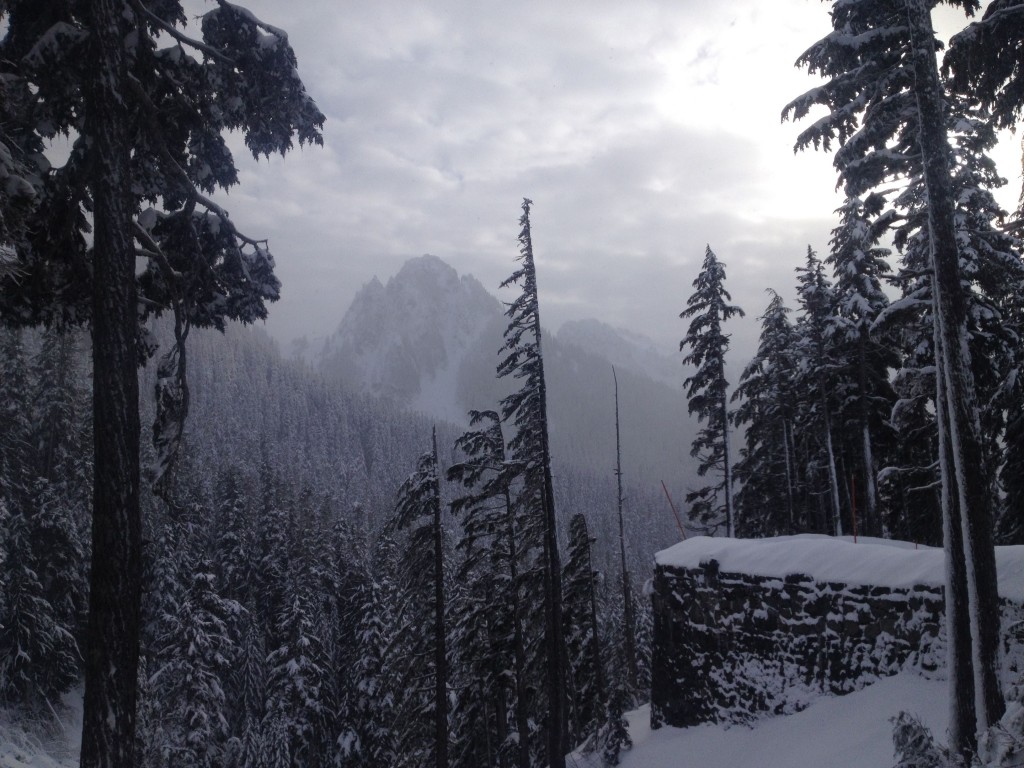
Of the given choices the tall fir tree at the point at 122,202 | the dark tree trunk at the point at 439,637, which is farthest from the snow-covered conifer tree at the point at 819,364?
the tall fir tree at the point at 122,202

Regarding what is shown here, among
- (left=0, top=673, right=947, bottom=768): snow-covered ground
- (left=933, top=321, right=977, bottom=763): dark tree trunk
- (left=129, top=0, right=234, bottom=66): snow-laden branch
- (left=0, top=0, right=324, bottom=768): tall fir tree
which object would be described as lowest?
(left=0, top=673, right=947, bottom=768): snow-covered ground

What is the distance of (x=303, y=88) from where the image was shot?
7.38 m

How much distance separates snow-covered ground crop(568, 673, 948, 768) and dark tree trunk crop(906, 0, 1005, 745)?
99.4 inches

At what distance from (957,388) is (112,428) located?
9752 mm

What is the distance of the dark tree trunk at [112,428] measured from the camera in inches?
198

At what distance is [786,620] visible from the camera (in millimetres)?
13141

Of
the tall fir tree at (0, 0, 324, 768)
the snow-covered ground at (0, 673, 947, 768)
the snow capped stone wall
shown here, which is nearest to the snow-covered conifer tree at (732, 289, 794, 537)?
the snow capped stone wall

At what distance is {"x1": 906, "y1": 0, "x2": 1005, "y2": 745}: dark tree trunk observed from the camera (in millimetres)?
7469

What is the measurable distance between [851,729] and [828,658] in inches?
71.0

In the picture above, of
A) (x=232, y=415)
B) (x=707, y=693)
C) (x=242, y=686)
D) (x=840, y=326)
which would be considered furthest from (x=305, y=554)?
(x=232, y=415)

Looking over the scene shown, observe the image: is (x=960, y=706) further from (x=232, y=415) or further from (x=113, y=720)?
(x=232, y=415)

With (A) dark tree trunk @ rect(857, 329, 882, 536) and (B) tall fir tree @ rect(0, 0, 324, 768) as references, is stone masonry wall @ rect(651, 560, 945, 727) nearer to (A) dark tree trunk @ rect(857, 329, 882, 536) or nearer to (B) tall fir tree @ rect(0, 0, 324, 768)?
(A) dark tree trunk @ rect(857, 329, 882, 536)

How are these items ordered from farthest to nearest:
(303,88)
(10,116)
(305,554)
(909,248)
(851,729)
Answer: (305,554) → (909,248) → (851,729) → (303,88) → (10,116)

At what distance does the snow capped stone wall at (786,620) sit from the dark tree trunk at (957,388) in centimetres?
310
